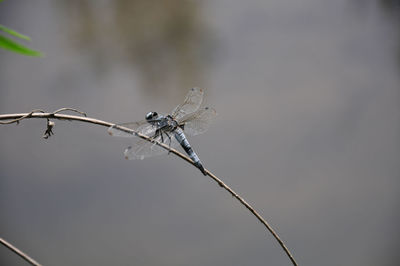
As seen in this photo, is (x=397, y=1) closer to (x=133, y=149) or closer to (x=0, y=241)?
(x=133, y=149)

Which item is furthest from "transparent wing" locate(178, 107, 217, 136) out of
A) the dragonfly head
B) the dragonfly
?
the dragonfly head

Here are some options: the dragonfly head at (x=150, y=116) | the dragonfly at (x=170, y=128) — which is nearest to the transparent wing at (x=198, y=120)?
the dragonfly at (x=170, y=128)

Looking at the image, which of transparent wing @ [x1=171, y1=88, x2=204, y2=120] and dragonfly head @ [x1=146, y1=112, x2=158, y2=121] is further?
transparent wing @ [x1=171, y1=88, x2=204, y2=120]

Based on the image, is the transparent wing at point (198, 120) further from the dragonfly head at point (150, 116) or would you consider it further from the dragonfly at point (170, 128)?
the dragonfly head at point (150, 116)

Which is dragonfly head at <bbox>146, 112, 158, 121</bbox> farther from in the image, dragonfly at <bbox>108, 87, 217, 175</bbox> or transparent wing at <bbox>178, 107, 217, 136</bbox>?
transparent wing at <bbox>178, 107, 217, 136</bbox>

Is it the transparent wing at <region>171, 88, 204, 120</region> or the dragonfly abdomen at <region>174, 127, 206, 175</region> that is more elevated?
the transparent wing at <region>171, 88, 204, 120</region>

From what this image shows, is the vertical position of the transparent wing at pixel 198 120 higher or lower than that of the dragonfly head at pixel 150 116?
higher

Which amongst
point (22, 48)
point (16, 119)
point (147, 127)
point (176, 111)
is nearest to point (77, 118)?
point (16, 119)

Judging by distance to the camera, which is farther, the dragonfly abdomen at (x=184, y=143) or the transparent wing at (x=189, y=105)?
the transparent wing at (x=189, y=105)
